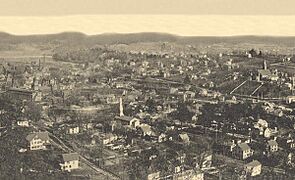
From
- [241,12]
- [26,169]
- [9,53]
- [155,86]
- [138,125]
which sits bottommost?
[26,169]

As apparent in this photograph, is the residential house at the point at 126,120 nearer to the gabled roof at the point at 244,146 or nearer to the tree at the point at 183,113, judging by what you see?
the tree at the point at 183,113

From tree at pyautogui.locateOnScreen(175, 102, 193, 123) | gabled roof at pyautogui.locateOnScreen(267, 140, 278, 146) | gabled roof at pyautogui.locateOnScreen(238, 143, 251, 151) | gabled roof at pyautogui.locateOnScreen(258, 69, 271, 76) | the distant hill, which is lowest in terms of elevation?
gabled roof at pyautogui.locateOnScreen(238, 143, 251, 151)

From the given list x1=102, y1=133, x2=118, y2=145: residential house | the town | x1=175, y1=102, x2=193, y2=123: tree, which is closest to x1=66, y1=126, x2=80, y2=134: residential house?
the town

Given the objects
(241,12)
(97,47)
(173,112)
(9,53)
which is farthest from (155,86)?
(9,53)

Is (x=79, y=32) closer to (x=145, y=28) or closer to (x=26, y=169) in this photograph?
(x=145, y=28)

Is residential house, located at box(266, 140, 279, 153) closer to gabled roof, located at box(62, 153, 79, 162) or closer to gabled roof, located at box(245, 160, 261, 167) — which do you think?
gabled roof, located at box(245, 160, 261, 167)
